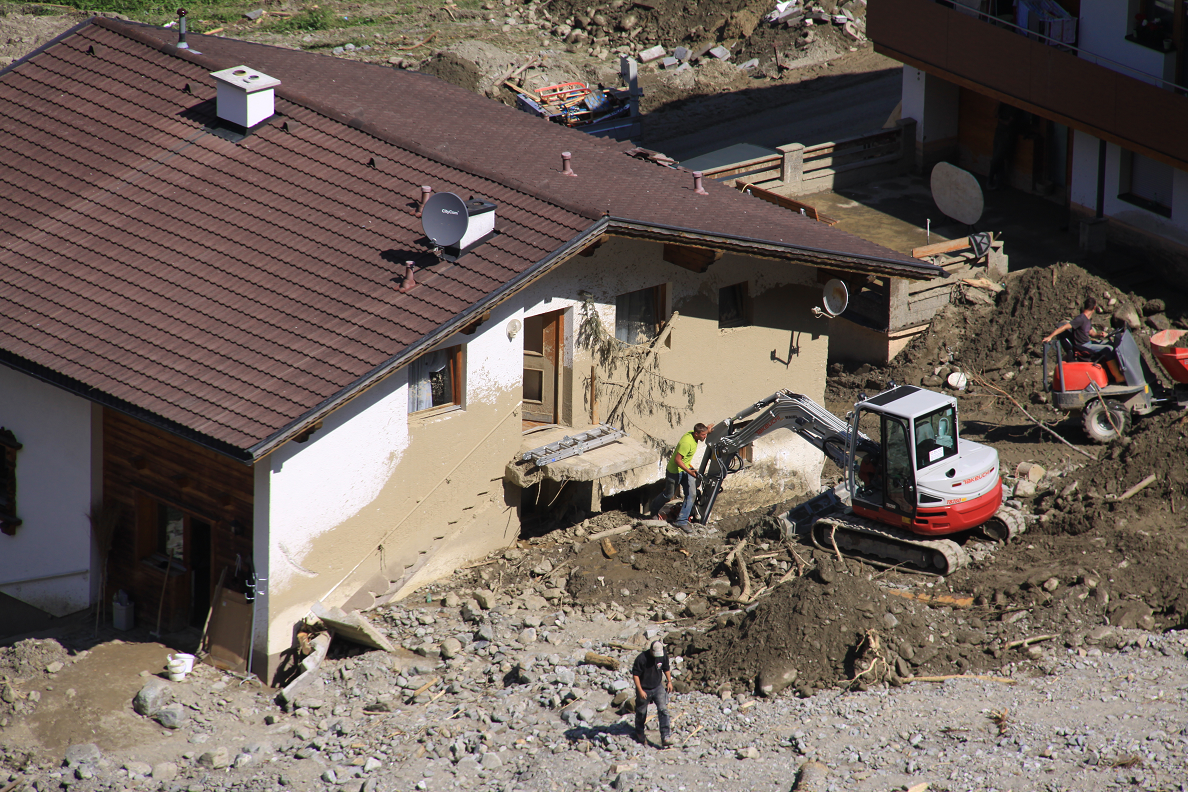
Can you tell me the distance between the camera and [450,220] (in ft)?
62.7

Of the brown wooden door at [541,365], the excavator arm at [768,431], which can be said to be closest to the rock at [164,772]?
the brown wooden door at [541,365]

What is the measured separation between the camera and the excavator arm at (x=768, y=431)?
2069 centimetres

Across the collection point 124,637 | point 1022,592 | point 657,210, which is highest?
point 657,210

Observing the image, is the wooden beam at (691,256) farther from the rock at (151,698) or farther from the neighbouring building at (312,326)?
the rock at (151,698)

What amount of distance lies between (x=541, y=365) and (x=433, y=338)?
3768 mm

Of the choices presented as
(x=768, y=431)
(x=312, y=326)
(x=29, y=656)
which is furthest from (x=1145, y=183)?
(x=29, y=656)

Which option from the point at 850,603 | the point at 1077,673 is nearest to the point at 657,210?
the point at 850,603

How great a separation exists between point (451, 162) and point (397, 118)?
303 cm

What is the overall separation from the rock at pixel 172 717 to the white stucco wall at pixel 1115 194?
75.6 ft

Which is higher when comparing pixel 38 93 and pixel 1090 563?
pixel 38 93

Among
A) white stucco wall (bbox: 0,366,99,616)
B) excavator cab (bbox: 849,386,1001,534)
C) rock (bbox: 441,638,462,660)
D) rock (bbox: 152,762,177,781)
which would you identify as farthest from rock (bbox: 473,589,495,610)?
white stucco wall (bbox: 0,366,99,616)

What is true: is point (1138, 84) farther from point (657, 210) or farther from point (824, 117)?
point (657, 210)

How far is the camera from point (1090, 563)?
19.2 metres

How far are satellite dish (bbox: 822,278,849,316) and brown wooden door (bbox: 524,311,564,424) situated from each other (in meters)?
4.71
